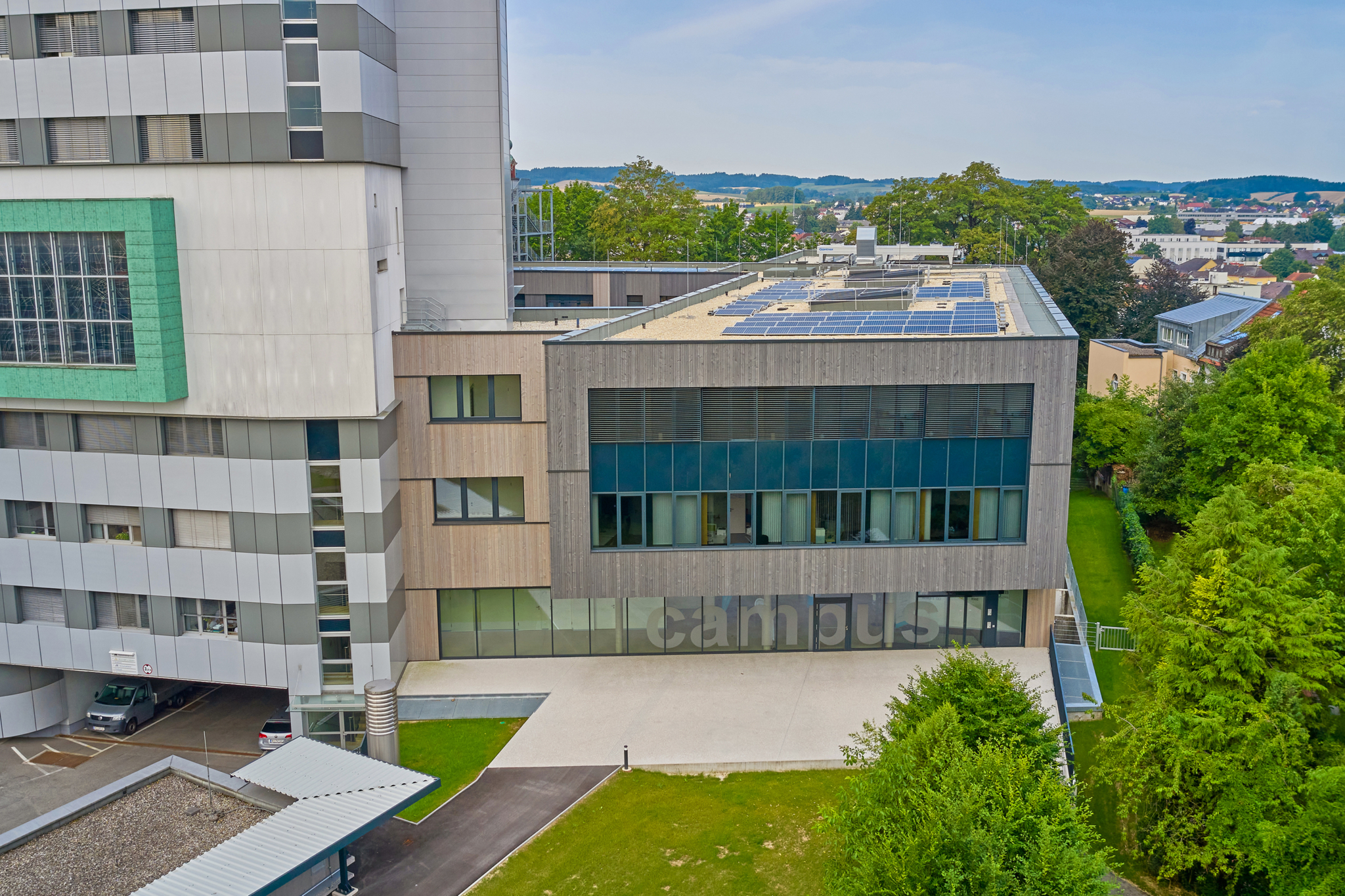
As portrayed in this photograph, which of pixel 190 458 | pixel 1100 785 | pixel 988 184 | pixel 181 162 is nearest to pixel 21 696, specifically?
pixel 190 458

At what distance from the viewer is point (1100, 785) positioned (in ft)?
104

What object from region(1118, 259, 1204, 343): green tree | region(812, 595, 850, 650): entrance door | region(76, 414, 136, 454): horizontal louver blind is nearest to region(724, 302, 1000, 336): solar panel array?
region(812, 595, 850, 650): entrance door

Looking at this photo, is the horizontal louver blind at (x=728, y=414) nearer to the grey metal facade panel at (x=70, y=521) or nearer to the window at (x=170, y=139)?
the window at (x=170, y=139)

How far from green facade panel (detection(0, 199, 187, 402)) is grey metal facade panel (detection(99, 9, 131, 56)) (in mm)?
4327

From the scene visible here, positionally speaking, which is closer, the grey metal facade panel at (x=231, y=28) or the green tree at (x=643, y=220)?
the grey metal facade panel at (x=231, y=28)

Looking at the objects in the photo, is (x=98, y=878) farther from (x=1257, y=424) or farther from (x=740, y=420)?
(x=1257, y=424)

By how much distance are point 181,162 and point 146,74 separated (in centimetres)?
262

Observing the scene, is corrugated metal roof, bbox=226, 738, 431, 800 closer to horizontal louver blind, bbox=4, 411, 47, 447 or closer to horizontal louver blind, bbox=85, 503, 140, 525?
horizontal louver blind, bbox=85, 503, 140, 525

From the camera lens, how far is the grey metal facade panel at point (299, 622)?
34969 millimetres

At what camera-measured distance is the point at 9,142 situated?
33844 millimetres

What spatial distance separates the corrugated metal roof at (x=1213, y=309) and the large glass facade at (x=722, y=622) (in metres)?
62.9

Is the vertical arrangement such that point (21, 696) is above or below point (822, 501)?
below

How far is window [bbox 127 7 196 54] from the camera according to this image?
32406 millimetres

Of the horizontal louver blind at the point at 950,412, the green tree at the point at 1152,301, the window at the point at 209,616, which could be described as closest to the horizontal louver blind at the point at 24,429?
the window at the point at 209,616
